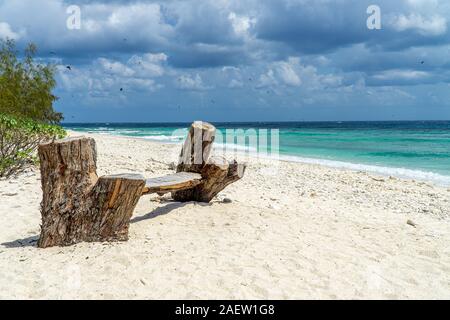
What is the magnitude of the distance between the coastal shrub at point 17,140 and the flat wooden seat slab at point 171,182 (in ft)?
14.9

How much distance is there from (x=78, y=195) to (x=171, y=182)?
143cm

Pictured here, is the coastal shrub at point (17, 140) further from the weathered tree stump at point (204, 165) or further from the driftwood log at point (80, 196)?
the driftwood log at point (80, 196)

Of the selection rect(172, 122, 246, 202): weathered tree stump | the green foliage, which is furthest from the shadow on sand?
the green foliage

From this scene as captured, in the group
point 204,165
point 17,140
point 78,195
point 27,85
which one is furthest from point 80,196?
point 27,85

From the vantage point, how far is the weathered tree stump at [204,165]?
6.88 metres

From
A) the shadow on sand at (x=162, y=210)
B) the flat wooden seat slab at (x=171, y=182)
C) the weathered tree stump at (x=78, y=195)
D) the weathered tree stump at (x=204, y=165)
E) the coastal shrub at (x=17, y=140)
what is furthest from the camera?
the coastal shrub at (x=17, y=140)

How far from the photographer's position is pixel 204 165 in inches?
271

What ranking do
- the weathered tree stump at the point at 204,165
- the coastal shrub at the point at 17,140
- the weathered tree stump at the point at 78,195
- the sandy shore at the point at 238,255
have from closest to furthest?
the sandy shore at the point at 238,255, the weathered tree stump at the point at 78,195, the weathered tree stump at the point at 204,165, the coastal shrub at the point at 17,140

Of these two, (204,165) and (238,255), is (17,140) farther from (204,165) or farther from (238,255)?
(238,255)

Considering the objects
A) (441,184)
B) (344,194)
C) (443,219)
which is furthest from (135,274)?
(441,184)

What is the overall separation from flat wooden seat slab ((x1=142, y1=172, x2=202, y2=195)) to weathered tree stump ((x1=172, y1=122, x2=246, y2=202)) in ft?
0.66

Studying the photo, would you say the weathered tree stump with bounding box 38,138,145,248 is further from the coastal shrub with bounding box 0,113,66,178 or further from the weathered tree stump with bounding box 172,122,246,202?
the coastal shrub with bounding box 0,113,66,178

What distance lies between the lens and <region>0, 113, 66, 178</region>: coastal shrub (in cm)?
939

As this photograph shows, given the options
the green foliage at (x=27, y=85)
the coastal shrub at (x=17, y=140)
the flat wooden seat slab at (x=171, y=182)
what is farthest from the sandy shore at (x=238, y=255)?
the green foliage at (x=27, y=85)
